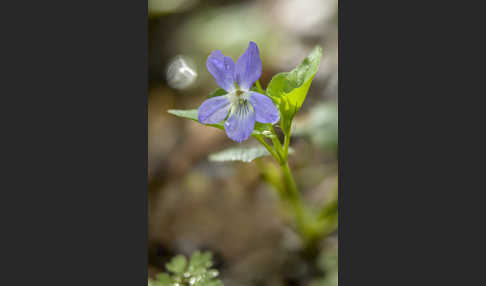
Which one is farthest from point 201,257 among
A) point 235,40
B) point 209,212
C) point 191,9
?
point 191,9

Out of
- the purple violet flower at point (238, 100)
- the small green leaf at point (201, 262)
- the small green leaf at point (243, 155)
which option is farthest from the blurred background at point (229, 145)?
the purple violet flower at point (238, 100)

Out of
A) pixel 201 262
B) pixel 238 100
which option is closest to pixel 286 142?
pixel 238 100

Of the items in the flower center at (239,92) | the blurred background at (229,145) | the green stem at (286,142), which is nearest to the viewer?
the flower center at (239,92)

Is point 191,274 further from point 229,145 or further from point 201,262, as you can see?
point 229,145

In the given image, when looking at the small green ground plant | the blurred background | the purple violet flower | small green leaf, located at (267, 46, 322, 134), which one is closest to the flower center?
the purple violet flower

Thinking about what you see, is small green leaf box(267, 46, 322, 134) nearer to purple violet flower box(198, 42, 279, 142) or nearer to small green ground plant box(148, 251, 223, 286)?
purple violet flower box(198, 42, 279, 142)

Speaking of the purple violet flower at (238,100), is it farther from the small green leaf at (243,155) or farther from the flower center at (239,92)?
the small green leaf at (243,155)
